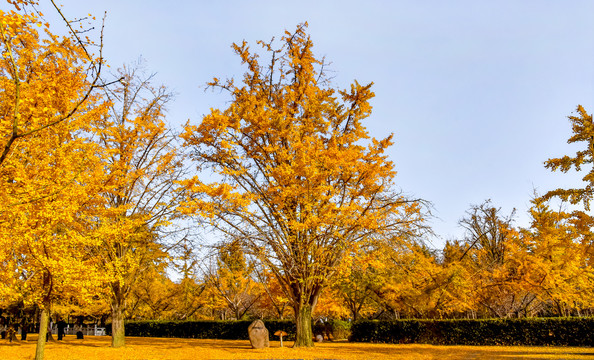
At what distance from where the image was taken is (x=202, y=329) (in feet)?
103

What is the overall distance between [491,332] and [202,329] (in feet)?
73.4

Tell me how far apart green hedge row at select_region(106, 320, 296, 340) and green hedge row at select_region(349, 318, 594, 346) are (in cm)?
772

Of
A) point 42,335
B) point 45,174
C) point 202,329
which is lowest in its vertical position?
point 202,329

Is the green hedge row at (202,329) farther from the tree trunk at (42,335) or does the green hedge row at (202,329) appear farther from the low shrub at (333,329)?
the tree trunk at (42,335)

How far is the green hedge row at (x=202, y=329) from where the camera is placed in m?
27.8

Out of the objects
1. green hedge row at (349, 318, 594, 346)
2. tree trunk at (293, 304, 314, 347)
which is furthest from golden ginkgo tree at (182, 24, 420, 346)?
green hedge row at (349, 318, 594, 346)

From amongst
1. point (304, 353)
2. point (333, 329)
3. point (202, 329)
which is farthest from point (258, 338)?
point (202, 329)

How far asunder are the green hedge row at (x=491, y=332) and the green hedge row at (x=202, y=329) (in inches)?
304

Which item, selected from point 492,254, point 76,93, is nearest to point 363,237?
point 76,93

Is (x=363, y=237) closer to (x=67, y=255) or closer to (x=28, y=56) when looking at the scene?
(x=67, y=255)

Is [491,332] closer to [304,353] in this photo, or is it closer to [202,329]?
[304,353]

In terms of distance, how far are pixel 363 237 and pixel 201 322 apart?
21.5m

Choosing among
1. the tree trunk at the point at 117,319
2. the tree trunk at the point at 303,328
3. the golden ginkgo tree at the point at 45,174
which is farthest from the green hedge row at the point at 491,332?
the golden ginkgo tree at the point at 45,174

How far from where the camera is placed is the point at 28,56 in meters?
11.2
